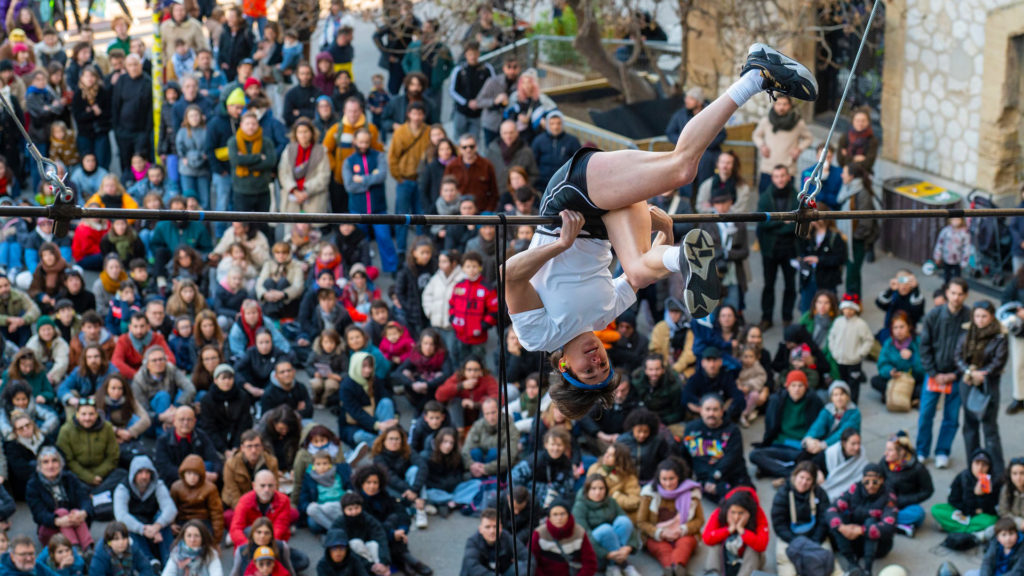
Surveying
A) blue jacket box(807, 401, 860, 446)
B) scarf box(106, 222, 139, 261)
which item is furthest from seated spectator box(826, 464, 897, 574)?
scarf box(106, 222, 139, 261)

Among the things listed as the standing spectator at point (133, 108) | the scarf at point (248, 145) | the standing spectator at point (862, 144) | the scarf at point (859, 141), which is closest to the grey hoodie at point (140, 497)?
the scarf at point (248, 145)

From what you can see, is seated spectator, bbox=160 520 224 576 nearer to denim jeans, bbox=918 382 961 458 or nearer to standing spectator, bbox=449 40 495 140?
denim jeans, bbox=918 382 961 458

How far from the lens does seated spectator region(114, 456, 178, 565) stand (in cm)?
998

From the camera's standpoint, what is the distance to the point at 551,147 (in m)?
13.4

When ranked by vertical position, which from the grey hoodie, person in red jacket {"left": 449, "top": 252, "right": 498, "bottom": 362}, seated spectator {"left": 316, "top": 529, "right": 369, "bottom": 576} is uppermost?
person in red jacket {"left": 449, "top": 252, "right": 498, "bottom": 362}

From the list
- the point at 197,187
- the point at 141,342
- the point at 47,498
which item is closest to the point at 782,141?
the point at 197,187

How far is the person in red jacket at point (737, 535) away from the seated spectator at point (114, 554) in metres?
3.77

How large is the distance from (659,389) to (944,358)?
2100 millimetres

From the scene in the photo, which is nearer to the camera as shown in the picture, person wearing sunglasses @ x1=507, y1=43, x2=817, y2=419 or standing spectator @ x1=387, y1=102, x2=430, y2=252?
person wearing sunglasses @ x1=507, y1=43, x2=817, y2=419

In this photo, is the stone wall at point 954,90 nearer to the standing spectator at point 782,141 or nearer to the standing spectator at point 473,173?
the standing spectator at point 782,141

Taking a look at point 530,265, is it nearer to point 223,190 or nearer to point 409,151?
point 409,151

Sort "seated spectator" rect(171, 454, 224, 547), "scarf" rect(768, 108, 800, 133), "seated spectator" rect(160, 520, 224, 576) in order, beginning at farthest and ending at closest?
"scarf" rect(768, 108, 800, 133)
"seated spectator" rect(171, 454, 224, 547)
"seated spectator" rect(160, 520, 224, 576)

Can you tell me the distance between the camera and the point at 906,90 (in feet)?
47.9

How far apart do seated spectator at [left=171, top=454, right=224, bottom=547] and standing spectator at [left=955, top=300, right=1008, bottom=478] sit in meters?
5.38
